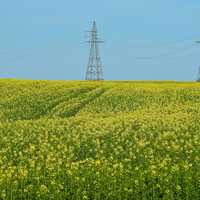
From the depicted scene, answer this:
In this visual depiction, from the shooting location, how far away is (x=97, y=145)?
83.9 ft

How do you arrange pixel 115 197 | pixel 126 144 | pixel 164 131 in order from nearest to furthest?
pixel 115 197
pixel 126 144
pixel 164 131

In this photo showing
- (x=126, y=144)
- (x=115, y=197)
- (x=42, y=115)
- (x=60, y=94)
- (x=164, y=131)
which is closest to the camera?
(x=115, y=197)

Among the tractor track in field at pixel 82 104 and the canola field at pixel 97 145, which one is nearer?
the canola field at pixel 97 145

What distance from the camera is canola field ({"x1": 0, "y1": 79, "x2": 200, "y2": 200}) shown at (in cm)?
1580

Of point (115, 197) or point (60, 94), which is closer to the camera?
point (115, 197)

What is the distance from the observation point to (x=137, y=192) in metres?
15.4

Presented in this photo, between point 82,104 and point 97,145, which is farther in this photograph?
→ point 82,104

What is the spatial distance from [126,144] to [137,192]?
10.3m

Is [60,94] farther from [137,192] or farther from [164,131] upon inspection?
[137,192]

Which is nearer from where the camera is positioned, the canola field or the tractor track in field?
the canola field

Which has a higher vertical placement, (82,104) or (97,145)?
(82,104)

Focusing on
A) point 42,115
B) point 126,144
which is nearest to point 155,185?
point 126,144

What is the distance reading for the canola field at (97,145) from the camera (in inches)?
622

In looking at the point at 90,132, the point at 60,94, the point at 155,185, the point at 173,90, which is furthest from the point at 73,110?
the point at 155,185
